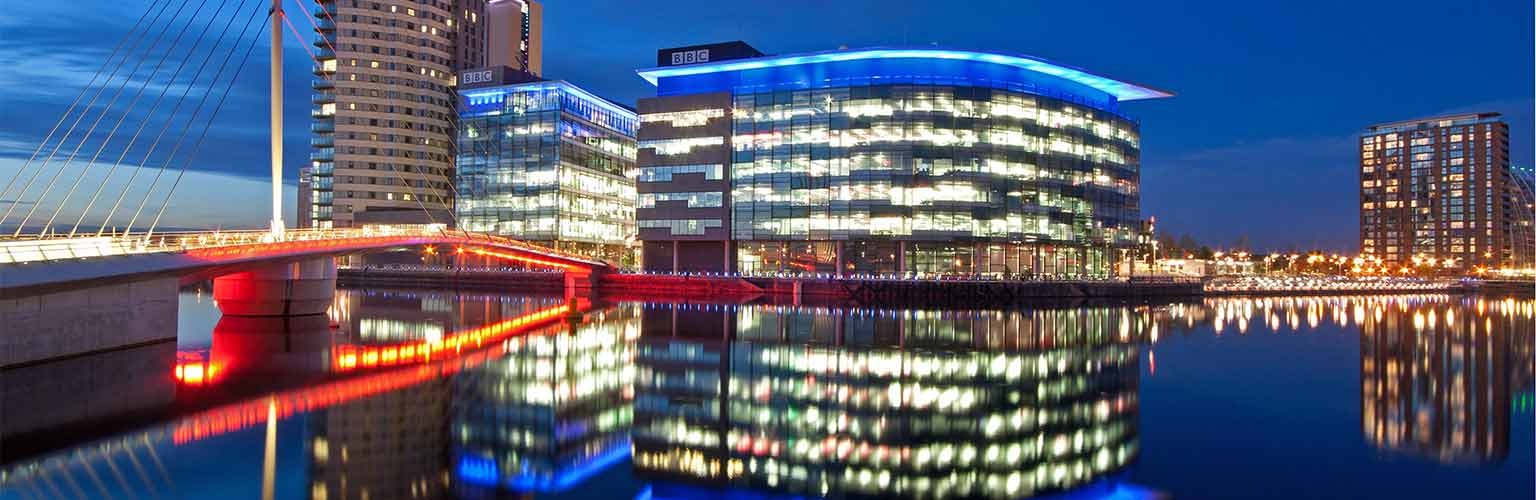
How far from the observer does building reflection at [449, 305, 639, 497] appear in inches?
679

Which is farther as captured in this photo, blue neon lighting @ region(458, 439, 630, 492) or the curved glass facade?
the curved glass facade

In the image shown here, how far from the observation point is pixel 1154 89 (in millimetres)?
109500

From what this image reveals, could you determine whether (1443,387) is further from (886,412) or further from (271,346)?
(271,346)

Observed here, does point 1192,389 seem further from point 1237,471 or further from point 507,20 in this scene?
point 507,20

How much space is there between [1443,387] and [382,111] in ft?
425

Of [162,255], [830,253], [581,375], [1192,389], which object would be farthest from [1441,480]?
[830,253]

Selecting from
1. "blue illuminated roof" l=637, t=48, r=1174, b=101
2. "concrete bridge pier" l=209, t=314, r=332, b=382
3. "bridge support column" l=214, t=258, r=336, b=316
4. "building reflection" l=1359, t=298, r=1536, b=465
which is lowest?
"building reflection" l=1359, t=298, r=1536, b=465

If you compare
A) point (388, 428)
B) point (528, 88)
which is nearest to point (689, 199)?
point (528, 88)

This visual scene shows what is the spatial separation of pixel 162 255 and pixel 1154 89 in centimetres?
10056

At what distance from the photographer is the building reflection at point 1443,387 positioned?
21.2m

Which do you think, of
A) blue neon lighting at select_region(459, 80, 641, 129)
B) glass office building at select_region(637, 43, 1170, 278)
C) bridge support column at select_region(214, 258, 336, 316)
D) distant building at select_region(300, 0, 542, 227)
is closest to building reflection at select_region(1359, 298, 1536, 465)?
glass office building at select_region(637, 43, 1170, 278)

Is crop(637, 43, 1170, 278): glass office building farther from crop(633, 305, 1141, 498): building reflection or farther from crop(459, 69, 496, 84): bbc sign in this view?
crop(633, 305, 1141, 498): building reflection

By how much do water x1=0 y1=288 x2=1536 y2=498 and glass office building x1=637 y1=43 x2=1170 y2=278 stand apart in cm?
4840

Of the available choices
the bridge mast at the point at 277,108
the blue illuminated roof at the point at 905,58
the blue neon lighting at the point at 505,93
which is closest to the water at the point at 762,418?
the bridge mast at the point at 277,108
